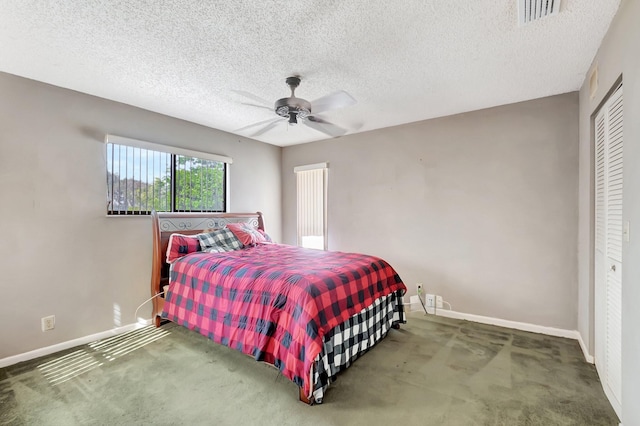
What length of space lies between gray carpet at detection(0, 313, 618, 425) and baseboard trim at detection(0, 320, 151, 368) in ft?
0.31

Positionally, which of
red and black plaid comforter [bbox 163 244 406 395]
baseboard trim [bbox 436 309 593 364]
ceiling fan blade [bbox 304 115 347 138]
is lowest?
baseboard trim [bbox 436 309 593 364]

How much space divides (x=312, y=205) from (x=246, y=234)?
57.8 inches

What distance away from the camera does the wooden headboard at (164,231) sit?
3.37 m

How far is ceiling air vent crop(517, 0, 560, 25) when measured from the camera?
1.67 metres

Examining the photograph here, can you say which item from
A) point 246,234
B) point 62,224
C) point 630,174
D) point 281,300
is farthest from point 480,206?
point 62,224

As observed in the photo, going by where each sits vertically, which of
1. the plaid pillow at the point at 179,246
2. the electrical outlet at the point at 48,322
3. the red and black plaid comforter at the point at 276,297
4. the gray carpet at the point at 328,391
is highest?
the plaid pillow at the point at 179,246

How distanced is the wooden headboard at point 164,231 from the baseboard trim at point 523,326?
3.39 meters

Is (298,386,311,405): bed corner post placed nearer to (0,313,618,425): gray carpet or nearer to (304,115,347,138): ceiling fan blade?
(0,313,618,425): gray carpet

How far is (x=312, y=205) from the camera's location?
5.01m

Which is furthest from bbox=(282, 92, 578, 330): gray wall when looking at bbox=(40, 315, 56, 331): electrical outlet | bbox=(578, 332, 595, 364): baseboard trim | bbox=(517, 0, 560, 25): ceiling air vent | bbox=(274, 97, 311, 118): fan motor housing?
bbox=(40, 315, 56, 331): electrical outlet

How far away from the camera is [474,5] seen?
1724mm

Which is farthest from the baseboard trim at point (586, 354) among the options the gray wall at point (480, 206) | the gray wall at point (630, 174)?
the gray wall at point (630, 174)

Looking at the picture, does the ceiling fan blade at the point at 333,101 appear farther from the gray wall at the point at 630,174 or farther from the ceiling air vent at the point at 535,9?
the gray wall at the point at 630,174

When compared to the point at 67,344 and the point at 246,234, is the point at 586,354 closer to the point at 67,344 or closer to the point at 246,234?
the point at 246,234
